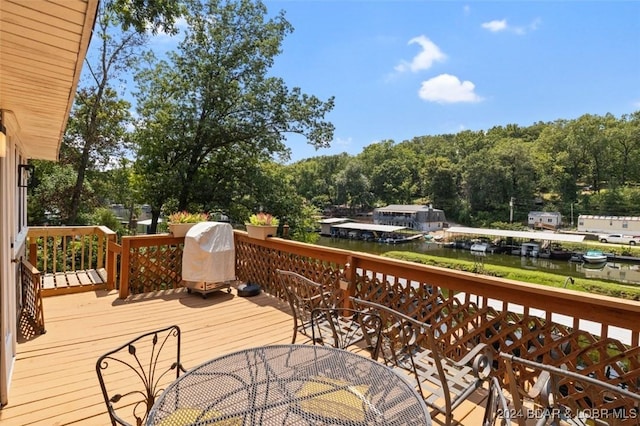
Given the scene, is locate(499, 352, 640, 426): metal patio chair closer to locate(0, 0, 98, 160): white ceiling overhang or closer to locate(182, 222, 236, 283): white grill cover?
locate(0, 0, 98, 160): white ceiling overhang

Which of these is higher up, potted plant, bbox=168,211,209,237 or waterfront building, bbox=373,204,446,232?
potted plant, bbox=168,211,209,237

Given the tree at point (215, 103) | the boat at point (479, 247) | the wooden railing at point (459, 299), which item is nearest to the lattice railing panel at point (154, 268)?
the wooden railing at point (459, 299)

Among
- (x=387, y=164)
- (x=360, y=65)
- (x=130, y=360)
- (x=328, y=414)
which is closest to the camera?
(x=328, y=414)

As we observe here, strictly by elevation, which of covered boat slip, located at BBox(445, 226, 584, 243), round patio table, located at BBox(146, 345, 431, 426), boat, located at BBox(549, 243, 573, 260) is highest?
round patio table, located at BBox(146, 345, 431, 426)

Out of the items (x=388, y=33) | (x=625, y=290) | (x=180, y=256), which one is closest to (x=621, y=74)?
(x=625, y=290)

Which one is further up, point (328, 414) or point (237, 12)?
point (237, 12)

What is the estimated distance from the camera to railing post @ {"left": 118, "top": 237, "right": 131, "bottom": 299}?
4.61 m

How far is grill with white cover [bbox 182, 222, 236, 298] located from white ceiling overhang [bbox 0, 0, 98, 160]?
230 centimetres

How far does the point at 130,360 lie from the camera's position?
9.77 ft

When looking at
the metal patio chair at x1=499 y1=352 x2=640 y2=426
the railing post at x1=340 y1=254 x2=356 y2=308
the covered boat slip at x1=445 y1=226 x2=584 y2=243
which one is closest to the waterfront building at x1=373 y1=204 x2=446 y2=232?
the covered boat slip at x1=445 y1=226 x2=584 y2=243

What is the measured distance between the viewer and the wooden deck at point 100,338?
2.21m

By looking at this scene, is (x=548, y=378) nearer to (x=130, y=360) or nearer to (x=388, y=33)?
(x=130, y=360)

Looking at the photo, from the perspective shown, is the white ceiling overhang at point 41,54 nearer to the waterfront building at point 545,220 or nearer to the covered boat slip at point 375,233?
the covered boat slip at point 375,233

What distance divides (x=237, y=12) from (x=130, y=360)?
1203 centimetres
